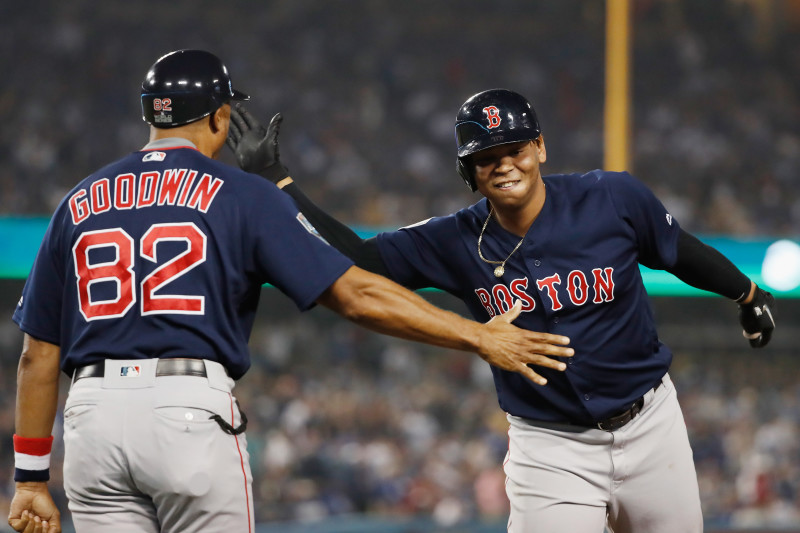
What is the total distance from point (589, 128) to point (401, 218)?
139 inches

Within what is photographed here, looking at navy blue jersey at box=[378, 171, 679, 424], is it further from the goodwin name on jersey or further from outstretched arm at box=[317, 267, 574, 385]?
the goodwin name on jersey

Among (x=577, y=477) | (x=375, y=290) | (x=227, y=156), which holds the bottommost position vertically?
(x=577, y=477)

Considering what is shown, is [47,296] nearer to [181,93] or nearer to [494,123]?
[181,93]

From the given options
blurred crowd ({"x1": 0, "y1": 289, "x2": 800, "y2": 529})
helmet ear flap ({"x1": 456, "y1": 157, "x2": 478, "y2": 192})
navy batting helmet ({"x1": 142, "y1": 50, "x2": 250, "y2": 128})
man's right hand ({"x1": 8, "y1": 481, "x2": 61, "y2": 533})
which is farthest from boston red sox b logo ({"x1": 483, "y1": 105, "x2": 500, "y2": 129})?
blurred crowd ({"x1": 0, "y1": 289, "x2": 800, "y2": 529})

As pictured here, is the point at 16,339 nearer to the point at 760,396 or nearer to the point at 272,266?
the point at 760,396

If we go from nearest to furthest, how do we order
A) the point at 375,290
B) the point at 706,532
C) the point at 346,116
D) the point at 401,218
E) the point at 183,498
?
the point at 183,498, the point at 375,290, the point at 706,532, the point at 401,218, the point at 346,116

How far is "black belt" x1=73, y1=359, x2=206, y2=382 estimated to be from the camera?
2.02 metres

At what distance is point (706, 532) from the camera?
21.6 feet

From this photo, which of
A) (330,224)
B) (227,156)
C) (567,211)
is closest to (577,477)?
(567,211)

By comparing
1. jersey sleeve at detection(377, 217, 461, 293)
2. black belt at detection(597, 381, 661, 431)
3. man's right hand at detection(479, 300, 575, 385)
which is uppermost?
jersey sleeve at detection(377, 217, 461, 293)

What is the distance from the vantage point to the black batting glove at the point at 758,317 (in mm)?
3037

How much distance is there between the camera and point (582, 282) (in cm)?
257

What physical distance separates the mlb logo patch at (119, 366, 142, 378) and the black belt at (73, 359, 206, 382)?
0.04 m

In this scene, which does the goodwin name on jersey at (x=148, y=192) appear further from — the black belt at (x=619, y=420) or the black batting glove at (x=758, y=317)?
the black batting glove at (x=758, y=317)
